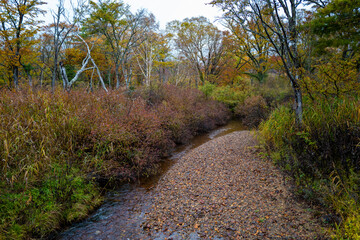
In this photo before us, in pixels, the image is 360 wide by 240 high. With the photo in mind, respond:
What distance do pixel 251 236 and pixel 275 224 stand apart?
0.48 metres

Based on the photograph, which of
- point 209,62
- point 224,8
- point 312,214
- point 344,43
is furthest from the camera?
point 209,62

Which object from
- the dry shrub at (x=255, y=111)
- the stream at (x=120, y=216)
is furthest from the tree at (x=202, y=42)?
the stream at (x=120, y=216)

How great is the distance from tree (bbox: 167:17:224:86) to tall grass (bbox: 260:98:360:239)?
1753 centimetres

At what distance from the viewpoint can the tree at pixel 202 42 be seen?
69.5 ft

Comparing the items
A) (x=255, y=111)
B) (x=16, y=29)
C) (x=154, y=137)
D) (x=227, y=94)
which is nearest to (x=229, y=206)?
(x=154, y=137)

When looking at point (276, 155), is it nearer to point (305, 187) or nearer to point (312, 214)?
point (305, 187)

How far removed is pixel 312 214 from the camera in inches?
126

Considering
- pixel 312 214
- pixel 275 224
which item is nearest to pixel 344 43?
pixel 312 214

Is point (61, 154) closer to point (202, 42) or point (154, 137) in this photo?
point (154, 137)

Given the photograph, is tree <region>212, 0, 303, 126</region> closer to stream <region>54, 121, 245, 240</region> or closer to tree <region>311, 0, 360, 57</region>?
tree <region>311, 0, 360, 57</region>

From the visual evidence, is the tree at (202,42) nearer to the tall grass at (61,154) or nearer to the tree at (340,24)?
the tree at (340,24)

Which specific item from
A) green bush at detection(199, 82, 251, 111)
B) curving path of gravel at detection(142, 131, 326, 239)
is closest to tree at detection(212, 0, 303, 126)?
curving path of gravel at detection(142, 131, 326, 239)

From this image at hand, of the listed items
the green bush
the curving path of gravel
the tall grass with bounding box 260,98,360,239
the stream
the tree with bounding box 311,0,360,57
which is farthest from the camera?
the green bush

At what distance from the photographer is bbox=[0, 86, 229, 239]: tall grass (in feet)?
10.5
